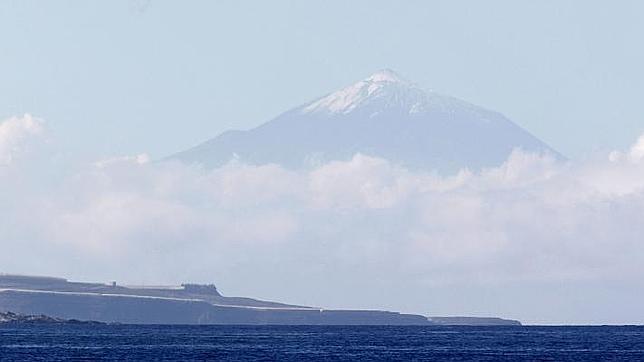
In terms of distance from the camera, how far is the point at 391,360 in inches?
7416

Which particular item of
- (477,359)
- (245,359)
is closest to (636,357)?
(477,359)

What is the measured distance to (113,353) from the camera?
198 meters

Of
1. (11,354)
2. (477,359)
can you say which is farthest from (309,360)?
(11,354)

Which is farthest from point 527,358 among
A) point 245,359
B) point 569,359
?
point 245,359

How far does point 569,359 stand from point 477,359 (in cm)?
1086

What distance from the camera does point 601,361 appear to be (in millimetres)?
191500

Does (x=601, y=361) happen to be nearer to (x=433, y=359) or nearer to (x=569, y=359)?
(x=569, y=359)

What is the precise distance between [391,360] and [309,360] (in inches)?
366

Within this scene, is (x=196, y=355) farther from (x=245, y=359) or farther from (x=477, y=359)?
(x=477, y=359)

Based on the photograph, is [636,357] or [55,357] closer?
[55,357]

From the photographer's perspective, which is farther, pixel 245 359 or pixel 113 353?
pixel 113 353

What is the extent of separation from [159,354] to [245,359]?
48.8 ft

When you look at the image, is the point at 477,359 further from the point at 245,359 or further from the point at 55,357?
the point at 55,357

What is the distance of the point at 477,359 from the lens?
7579 inches
